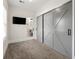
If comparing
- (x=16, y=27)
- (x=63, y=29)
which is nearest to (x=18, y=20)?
(x=16, y=27)

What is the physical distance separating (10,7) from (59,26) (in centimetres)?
426

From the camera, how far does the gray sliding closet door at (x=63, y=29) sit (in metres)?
2.36

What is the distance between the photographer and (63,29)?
Answer: 2639mm

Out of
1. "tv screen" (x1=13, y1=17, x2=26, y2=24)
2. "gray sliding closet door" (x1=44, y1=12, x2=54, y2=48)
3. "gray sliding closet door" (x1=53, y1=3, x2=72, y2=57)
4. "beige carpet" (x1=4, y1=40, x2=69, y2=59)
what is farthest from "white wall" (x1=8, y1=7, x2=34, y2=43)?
"gray sliding closet door" (x1=53, y1=3, x2=72, y2=57)

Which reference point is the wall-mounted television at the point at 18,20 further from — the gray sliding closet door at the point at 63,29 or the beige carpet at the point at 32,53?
the gray sliding closet door at the point at 63,29

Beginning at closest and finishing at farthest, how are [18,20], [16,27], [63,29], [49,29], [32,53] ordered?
[63,29]
[32,53]
[49,29]
[16,27]
[18,20]

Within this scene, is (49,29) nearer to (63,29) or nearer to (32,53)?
(63,29)

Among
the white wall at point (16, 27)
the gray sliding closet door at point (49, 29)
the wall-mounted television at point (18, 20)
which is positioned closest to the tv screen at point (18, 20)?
the wall-mounted television at point (18, 20)

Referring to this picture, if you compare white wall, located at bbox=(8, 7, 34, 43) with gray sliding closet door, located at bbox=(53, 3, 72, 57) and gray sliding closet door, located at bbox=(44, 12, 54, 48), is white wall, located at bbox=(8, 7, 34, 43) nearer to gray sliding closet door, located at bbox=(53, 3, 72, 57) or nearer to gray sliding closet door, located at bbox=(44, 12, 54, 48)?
gray sliding closet door, located at bbox=(44, 12, 54, 48)

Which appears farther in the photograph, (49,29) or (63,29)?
(49,29)

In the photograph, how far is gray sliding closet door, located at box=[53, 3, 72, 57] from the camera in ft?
7.74

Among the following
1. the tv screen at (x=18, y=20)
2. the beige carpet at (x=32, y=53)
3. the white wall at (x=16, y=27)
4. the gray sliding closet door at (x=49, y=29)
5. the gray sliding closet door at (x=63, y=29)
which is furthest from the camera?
the tv screen at (x=18, y=20)

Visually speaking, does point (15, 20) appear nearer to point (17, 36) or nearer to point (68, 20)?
point (17, 36)
